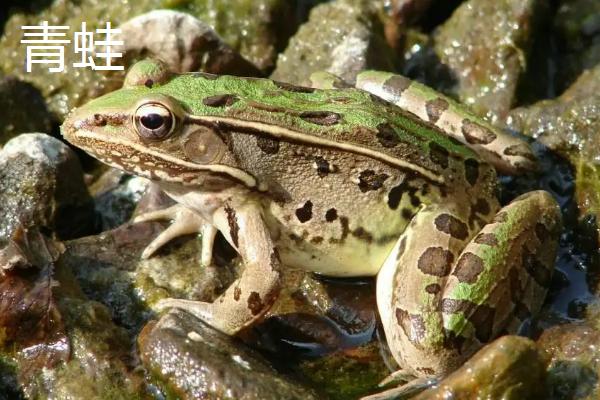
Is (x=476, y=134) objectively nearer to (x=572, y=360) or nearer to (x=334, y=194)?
(x=334, y=194)

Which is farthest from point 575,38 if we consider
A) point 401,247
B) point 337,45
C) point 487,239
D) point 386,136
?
point 401,247

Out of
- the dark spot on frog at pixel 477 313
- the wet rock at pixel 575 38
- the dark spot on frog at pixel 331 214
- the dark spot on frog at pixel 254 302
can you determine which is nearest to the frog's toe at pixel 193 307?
the dark spot on frog at pixel 254 302

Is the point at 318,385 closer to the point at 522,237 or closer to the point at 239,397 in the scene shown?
the point at 239,397

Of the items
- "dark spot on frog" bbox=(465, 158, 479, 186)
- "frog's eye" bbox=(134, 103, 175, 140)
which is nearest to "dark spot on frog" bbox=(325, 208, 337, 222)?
"dark spot on frog" bbox=(465, 158, 479, 186)

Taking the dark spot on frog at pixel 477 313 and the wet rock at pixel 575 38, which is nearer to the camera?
the dark spot on frog at pixel 477 313

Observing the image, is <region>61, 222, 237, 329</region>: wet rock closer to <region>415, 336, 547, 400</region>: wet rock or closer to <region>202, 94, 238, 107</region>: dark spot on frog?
<region>202, 94, 238, 107</region>: dark spot on frog

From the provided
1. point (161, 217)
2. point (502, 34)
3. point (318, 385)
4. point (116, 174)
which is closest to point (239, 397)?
point (318, 385)

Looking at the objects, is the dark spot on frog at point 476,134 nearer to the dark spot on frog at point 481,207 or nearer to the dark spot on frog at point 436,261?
the dark spot on frog at point 481,207
